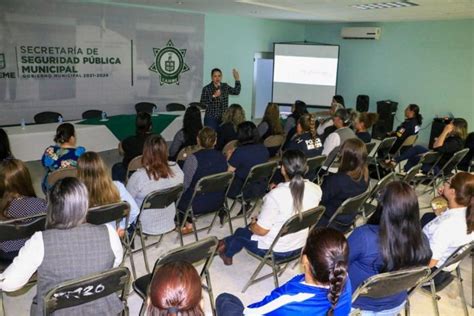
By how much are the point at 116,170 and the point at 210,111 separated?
277 centimetres

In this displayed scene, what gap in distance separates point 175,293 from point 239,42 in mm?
9195

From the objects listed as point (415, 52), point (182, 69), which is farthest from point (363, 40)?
point (182, 69)

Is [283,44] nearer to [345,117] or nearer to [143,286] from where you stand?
[345,117]

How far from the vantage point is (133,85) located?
8.41 meters

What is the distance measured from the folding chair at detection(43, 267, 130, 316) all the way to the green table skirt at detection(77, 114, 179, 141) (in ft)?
14.3

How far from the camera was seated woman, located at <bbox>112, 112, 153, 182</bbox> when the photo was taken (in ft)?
15.4

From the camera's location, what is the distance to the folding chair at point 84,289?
6.35ft

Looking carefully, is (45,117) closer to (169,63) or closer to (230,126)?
(230,126)

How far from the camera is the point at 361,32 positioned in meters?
10.2

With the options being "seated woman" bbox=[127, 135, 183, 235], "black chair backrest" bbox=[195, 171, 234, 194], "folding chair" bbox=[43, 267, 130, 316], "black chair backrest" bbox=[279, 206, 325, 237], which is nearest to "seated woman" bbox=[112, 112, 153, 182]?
"seated woman" bbox=[127, 135, 183, 235]

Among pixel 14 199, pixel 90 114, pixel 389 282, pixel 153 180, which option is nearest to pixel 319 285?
pixel 389 282

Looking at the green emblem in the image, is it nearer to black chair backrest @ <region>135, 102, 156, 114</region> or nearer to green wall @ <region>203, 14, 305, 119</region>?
black chair backrest @ <region>135, 102, 156, 114</region>

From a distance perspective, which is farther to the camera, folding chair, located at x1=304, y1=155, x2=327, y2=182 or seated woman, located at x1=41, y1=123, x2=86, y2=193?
folding chair, located at x1=304, y1=155, x2=327, y2=182

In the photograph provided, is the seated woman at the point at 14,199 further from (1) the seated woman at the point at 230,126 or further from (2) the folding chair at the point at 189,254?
(1) the seated woman at the point at 230,126
